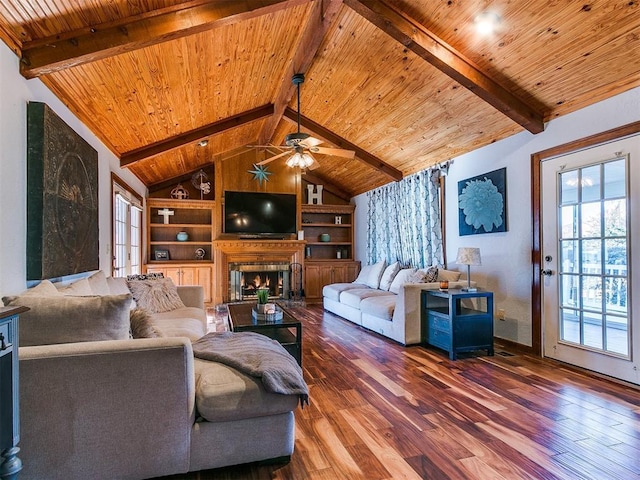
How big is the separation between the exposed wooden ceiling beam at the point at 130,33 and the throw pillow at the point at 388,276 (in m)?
4.08

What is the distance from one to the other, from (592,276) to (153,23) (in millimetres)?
4167

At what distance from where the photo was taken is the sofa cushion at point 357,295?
5.35 meters

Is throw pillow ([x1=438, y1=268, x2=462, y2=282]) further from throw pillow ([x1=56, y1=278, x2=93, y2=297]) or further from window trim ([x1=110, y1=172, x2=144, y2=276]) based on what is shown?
window trim ([x1=110, y1=172, x2=144, y2=276])

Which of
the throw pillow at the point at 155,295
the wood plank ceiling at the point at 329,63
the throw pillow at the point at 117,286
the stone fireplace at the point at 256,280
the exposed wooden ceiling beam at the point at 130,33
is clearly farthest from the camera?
the stone fireplace at the point at 256,280

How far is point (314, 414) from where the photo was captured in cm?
252

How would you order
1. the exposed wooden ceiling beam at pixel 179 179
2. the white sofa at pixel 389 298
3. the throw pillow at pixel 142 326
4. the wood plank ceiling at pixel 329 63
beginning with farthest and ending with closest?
the exposed wooden ceiling beam at pixel 179 179, the white sofa at pixel 389 298, the wood plank ceiling at pixel 329 63, the throw pillow at pixel 142 326

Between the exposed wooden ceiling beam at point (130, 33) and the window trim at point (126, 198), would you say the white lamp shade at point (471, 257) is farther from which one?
the window trim at point (126, 198)

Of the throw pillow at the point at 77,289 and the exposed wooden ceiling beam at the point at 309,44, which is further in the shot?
the exposed wooden ceiling beam at the point at 309,44

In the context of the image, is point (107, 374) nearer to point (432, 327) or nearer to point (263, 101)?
point (432, 327)

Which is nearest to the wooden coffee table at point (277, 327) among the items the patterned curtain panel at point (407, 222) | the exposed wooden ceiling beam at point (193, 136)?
the exposed wooden ceiling beam at point (193, 136)

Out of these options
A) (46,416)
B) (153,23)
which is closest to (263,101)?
(153,23)

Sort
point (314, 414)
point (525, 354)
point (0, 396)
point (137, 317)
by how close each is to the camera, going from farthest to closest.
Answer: point (525, 354) → point (314, 414) → point (137, 317) → point (0, 396)

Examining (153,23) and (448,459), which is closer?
(448,459)

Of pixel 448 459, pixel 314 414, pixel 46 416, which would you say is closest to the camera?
pixel 46 416
